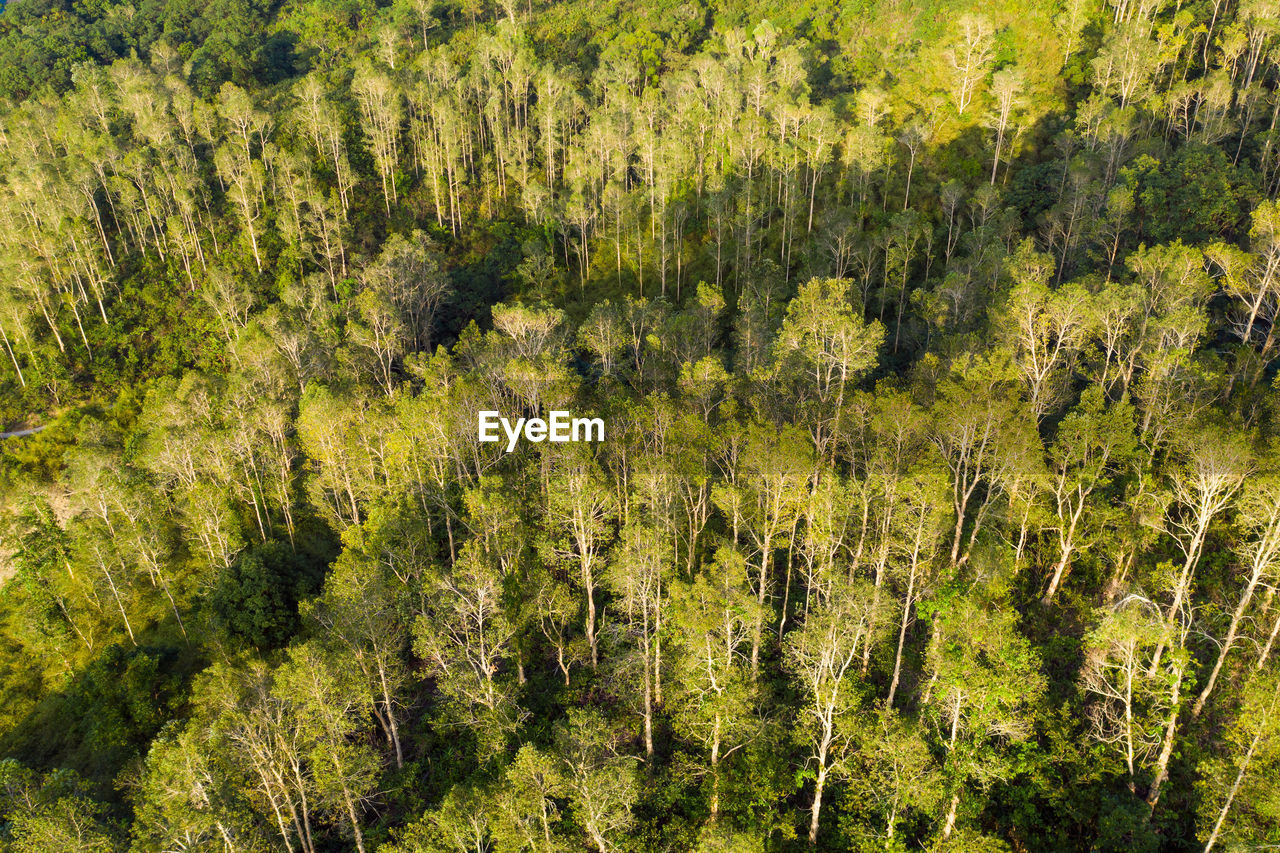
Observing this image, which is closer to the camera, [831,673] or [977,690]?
[977,690]

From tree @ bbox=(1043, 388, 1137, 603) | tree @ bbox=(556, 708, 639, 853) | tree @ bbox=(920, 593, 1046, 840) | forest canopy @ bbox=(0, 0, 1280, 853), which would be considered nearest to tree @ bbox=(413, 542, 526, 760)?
forest canopy @ bbox=(0, 0, 1280, 853)

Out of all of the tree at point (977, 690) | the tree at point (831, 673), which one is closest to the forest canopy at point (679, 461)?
the tree at point (977, 690)

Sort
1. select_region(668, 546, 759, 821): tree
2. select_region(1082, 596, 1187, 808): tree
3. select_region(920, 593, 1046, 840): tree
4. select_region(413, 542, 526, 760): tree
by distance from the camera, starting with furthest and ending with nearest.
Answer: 1. select_region(413, 542, 526, 760): tree
2. select_region(668, 546, 759, 821): tree
3. select_region(920, 593, 1046, 840): tree
4. select_region(1082, 596, 1187, 808): tree

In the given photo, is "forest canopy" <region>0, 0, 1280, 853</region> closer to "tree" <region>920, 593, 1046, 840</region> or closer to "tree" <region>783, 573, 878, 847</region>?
"tree" <region>920, 593, 1046, 840</region>

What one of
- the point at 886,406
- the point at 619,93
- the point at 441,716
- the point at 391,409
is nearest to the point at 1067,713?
the point at 886,406

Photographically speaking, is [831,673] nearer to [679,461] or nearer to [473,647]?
[679,461]

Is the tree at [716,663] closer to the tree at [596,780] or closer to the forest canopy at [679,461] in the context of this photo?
the forest canopy at [679,461]

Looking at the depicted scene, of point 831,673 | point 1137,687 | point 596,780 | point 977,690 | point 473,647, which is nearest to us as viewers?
point 977,690

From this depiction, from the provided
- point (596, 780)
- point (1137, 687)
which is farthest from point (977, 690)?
point (596, 780)
